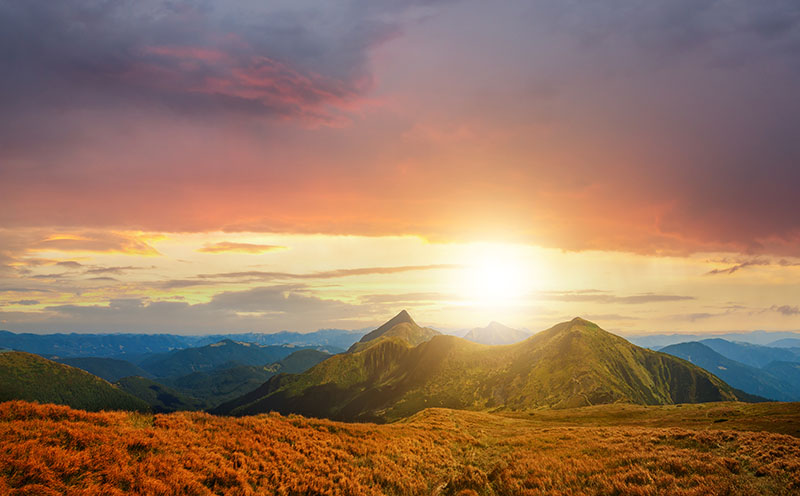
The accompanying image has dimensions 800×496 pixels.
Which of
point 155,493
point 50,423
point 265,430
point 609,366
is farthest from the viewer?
point 609,366

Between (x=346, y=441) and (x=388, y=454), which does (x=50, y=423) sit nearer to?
(x=346, y=441)

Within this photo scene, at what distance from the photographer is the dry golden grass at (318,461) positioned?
1323 centimetres

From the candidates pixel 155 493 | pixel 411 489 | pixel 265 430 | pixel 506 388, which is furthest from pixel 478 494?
pixel 506 388

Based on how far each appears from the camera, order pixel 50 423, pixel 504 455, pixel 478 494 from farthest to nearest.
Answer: pixel 504 455
pixel 478 494
pixel 50 423

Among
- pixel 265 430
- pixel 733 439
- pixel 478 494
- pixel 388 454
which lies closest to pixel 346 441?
pixel 388 454

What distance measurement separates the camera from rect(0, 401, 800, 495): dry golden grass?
13234 mm

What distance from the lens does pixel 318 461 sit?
811 inches

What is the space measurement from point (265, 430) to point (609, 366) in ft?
605

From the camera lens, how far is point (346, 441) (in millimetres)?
25688

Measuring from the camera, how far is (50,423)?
15.7m

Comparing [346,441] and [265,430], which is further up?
[265,430]

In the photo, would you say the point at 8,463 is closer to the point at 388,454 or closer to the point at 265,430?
the point at 265,430

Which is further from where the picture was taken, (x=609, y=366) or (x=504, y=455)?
(x=609, y=366)

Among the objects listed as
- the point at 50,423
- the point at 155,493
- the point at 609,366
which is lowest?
the point at 609,366
